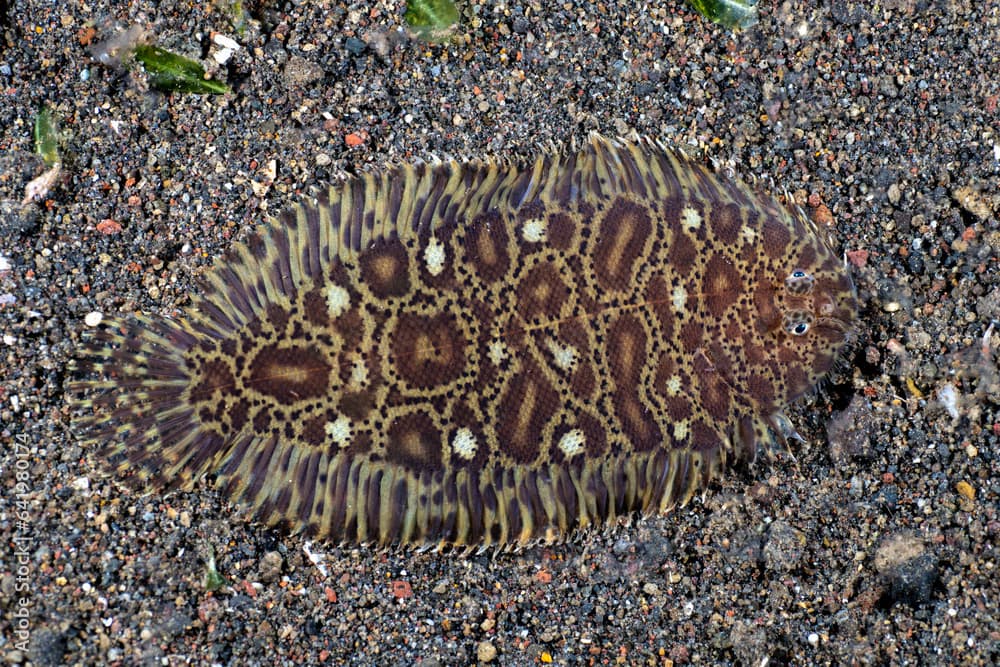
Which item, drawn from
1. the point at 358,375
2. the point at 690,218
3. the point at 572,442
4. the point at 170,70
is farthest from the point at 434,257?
the point at 170,70

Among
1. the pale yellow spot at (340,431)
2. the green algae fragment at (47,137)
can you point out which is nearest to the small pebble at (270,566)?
the pale yellow spot at (340,431)

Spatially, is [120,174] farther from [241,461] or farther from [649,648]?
[649,648]

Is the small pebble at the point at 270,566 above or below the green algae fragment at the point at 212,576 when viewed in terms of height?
above

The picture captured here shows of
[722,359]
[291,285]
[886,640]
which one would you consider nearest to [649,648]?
[886,640]

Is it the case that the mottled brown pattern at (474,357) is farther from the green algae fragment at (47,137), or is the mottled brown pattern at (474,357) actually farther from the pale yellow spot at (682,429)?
the green algae fragment at (47,137)

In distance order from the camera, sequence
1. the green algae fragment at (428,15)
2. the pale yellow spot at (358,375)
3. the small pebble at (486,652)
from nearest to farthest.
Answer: the pale yellow spot at (358,375) → the small pebble at (486,652) → the green algae fragment at (428,15)

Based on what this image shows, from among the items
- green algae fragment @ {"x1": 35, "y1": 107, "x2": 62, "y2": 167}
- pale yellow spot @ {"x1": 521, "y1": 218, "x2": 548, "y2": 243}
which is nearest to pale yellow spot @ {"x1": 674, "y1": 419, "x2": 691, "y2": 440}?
pale yellow spot @ {"x1": 521, "y1": 218, "x2": 548, "y2": 243}

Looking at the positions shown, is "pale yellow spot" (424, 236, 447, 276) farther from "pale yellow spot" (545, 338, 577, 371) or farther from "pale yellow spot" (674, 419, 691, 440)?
"pale yellow spot" (674, 419, 691, 440)
